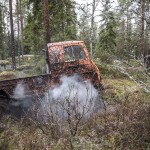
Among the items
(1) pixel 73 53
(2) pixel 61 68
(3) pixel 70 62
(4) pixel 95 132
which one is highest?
(1) pixel 73 53

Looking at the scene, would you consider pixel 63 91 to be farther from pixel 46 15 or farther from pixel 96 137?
pixel 46 15

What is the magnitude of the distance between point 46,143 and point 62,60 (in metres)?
5.06

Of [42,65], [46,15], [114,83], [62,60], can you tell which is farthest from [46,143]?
[42,65]

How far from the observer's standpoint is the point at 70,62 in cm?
1086

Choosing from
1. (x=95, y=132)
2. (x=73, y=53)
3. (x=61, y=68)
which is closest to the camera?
(x=95, y=132)

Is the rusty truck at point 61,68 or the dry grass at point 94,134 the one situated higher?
the rusty truck at point 61,68

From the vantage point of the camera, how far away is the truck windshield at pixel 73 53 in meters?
10.9

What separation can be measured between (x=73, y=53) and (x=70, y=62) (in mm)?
369

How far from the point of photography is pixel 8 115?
9891 millimetres

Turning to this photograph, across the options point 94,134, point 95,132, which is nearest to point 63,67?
point 95,132

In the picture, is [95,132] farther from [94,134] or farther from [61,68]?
[61,68]

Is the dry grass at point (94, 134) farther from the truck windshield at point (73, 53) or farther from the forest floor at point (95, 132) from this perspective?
the truck windshield at point (73, 53)

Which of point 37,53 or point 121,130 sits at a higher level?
point 37,53

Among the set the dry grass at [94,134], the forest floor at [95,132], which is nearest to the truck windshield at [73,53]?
the forest floor at [95,132]
